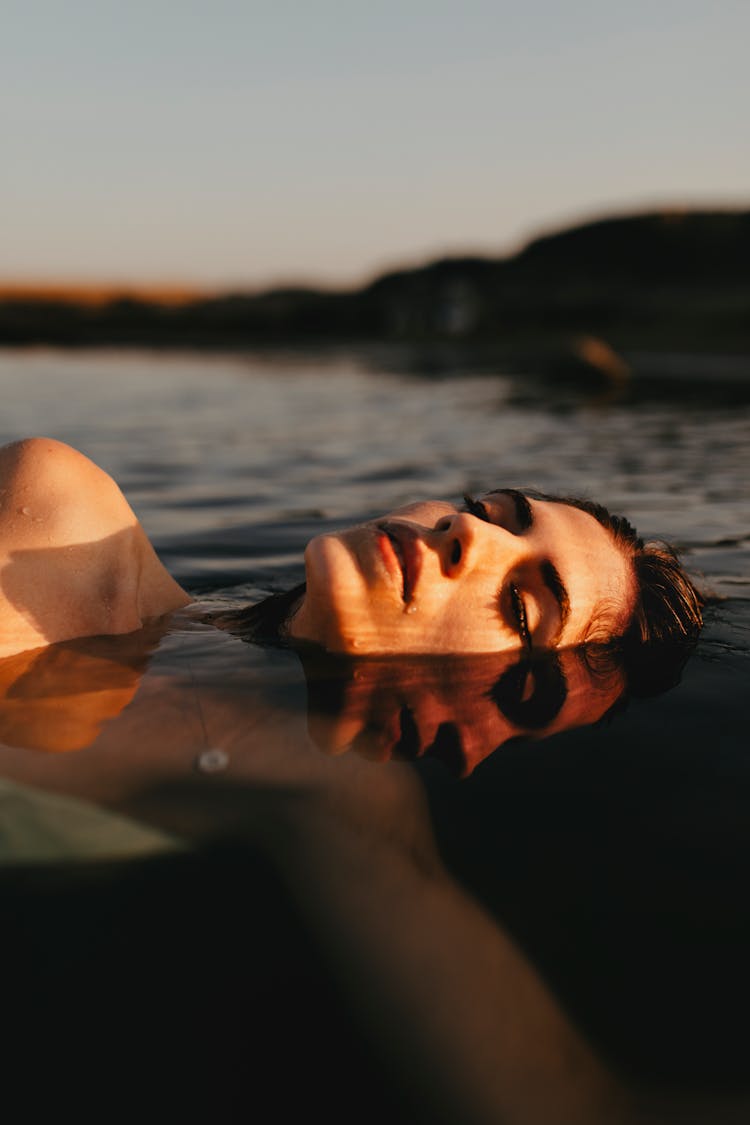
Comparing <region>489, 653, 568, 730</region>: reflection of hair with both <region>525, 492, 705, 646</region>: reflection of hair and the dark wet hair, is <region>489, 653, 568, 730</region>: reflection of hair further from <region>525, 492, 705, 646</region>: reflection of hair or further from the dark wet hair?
the dark wet hair

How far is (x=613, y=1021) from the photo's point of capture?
2023 millimetres

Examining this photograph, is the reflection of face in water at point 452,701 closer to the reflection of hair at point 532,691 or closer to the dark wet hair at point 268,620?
the reflection of hair at point 532,691

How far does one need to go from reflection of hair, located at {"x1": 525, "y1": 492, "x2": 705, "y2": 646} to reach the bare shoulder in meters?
1.75

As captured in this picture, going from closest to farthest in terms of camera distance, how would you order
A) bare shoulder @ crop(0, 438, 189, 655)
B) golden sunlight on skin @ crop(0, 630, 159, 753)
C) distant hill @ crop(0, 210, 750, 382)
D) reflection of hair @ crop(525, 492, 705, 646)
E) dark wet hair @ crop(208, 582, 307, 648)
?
1. golden sunlight on skin @ crop(0, 630, 159, 753)
2. bare shoulder @ crop(0, 438, 189, 655)
3. reflection of hair @ crop(525, 492, 705, 646)
4. dark wet hair @ crop(208, 582, 307, 648)
5. distant hill @ crop(0, 210, 750, 382)

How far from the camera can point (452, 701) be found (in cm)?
348

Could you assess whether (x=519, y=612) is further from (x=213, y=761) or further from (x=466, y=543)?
(x=213, y=761)

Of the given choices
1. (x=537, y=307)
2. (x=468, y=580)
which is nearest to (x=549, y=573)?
(x=468, y=580)

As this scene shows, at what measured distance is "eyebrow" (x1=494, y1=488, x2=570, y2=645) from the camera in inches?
132

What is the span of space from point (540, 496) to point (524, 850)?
68.4 inches

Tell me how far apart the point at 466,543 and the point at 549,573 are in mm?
393

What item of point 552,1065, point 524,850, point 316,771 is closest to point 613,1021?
point 552,1065

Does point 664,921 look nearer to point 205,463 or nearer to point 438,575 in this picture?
point 438,575

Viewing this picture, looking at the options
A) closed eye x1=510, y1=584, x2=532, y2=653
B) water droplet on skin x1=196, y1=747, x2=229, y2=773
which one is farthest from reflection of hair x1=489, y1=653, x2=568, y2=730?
water droplet on skin x1=196, y1=747, x2=229, y2=773

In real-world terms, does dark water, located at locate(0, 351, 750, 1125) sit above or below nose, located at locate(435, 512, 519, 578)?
below
